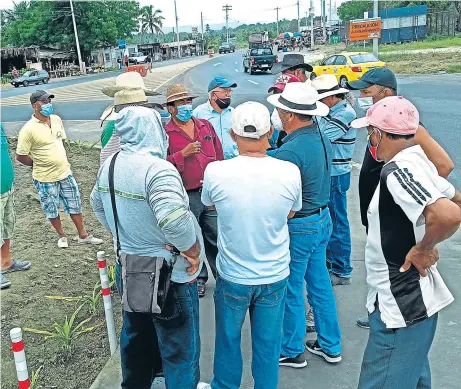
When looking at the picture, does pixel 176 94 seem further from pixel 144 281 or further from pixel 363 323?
pixel 363 323

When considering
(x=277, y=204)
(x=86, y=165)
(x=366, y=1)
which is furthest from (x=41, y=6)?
(x=277, y=204)

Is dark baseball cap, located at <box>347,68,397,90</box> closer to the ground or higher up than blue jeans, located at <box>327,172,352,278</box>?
higher up

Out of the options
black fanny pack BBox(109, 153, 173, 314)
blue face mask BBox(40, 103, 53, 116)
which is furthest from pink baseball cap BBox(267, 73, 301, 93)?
blue face mask BBox(40, 103, 53, 116)

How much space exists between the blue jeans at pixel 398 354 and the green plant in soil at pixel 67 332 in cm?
242

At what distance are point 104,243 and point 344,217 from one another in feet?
9.92

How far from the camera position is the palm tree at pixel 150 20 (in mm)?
106625

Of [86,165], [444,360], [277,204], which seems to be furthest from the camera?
[86,165]

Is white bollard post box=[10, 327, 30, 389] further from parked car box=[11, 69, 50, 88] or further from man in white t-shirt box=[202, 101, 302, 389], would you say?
parked car box=[11, 69, 50, 88]

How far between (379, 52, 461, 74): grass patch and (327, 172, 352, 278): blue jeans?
2291cm

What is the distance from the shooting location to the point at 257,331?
9.55 ft

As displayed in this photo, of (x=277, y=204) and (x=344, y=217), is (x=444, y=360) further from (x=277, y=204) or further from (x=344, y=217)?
(x=277, y=204)

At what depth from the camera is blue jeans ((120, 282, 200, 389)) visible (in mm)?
2836

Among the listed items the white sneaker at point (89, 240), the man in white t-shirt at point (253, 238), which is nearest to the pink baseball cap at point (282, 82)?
the man in white t-shirt at point (253, 238)

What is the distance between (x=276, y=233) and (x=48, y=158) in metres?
3.47
